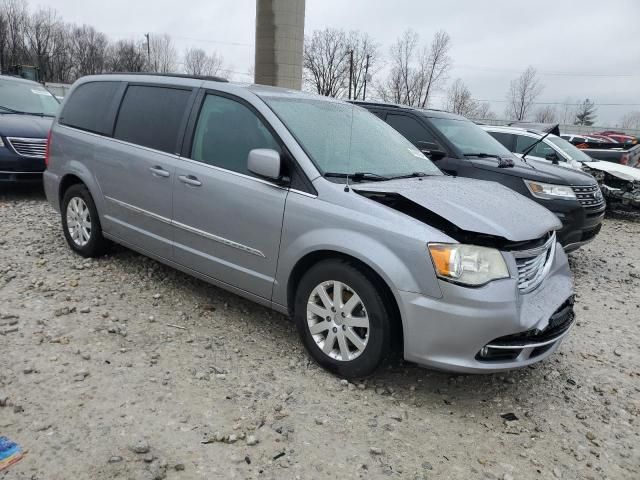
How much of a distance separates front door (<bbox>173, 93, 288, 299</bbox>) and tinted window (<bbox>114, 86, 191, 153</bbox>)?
249 millimetres

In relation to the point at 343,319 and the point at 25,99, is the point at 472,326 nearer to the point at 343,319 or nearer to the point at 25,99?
the point at 343,319

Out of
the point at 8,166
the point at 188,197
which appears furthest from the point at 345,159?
the point at 8,166

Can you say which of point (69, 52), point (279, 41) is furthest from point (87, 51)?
point (279, 41)

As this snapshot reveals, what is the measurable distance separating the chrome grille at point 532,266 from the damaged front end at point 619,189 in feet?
23.1

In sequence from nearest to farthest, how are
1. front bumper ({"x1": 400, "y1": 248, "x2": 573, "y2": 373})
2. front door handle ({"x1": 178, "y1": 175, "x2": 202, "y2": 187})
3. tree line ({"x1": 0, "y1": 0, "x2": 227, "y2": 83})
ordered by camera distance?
front bumper ({"x1": 400, "y1": 248, "x2": 573, "y2": 373}) < front door handle ({"x1": 178, "y1": 175, "x2": 202, "y2": 187}) < tree line ({"x1": 0, "y1": 0, "x2": 227, "y2": 83})

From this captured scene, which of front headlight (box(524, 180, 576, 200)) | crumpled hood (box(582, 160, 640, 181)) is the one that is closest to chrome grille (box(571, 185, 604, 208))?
front headlight (box(524, 180, 576, 200))

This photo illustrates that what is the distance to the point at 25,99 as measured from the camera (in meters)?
8.42

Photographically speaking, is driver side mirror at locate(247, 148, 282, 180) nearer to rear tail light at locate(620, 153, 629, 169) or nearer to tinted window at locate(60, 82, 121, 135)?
tinted window at locate(60, 82, 121, 135)

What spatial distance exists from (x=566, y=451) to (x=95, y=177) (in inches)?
165

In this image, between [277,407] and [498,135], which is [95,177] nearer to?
[277,407]

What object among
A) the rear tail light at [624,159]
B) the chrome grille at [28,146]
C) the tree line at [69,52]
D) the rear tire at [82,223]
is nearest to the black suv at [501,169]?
the rear tire at [82,223]

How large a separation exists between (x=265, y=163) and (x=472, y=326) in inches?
62.2

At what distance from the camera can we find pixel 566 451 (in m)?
2.70

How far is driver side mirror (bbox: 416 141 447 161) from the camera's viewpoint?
5.86m
